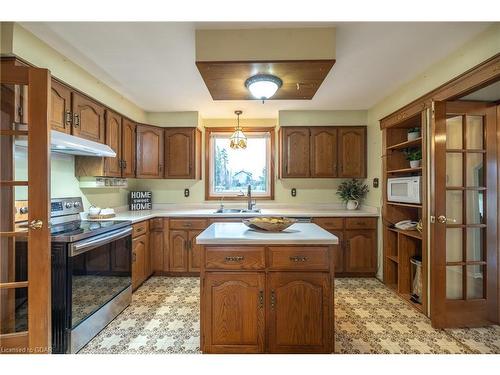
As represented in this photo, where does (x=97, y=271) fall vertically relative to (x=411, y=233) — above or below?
below

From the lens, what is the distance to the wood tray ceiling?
1.67 meters

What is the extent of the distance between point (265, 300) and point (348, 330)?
101 cm

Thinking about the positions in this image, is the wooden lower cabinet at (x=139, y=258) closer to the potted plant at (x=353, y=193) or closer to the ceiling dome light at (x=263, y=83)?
the ceiling dome light at (x=263, y=83)

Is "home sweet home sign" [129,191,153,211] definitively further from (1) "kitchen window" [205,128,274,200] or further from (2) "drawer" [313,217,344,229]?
(2) "drawer" [313,217,344,229]

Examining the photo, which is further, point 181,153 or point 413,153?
point 181,153

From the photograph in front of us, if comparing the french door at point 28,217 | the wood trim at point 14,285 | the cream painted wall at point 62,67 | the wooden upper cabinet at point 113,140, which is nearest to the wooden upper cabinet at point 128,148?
the wooden upper cabinet at point 113,140

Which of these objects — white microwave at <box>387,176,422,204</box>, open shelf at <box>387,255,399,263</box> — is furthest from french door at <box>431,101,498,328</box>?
open shelf at <box>387,255,399,263</box>

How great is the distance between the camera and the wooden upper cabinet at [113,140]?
2.62 meters

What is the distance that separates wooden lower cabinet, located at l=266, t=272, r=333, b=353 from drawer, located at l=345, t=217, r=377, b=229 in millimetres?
1825

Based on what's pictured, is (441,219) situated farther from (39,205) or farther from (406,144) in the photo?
(39,205)

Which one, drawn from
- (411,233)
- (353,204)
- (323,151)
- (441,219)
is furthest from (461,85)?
(353,204)

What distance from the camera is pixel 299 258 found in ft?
5.05

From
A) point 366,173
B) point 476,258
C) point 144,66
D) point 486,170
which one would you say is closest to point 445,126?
point 486,170

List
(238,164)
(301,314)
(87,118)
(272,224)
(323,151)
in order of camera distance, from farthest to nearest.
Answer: (238,164), (323,151), (87,118), (272,224), (301,314)
